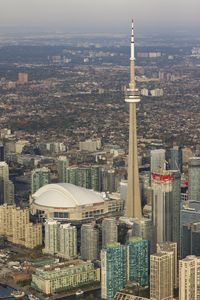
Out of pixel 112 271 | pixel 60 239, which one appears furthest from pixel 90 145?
pixel 112 271

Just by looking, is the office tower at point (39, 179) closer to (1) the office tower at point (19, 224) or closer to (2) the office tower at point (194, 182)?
(1) the office tower at point (19, 224)

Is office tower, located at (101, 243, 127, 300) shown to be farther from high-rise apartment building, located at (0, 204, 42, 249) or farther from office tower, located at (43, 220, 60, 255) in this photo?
high-rise apartment building, located at (0, 204, 42, 249)

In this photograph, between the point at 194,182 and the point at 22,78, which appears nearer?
the point at 194,182

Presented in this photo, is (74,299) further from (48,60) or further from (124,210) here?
(48,60)

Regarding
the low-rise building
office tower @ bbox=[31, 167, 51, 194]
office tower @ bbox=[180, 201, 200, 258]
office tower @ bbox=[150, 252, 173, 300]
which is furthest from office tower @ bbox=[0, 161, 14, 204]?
office tower @ bbox=[150, 252, 173, 300]

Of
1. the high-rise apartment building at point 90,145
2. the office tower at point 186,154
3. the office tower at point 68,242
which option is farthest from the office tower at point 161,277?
the high-rise apartment building at point 90,145

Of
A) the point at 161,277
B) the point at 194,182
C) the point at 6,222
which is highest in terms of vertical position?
the point at 194,182

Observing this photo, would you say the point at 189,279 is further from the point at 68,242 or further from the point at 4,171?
the point at 4,171
